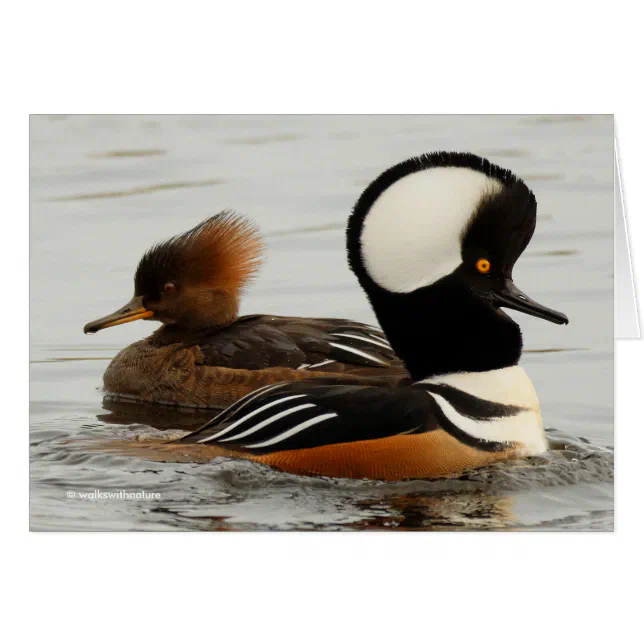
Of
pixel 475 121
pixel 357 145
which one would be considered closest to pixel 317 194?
pixel 357 145

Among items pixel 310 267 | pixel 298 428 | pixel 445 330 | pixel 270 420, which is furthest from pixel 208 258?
pixel 445 330

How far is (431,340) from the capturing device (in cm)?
618

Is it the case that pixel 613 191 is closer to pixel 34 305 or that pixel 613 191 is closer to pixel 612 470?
pixel 612 470

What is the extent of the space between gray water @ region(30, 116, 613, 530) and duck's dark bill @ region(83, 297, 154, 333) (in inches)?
14.7

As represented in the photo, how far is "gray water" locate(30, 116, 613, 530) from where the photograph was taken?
6.15 metres

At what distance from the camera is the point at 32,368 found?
6.45 m

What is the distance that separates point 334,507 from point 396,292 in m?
1.07

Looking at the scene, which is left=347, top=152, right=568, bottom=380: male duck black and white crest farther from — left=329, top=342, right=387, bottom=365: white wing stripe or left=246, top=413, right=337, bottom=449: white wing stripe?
left=329, top=342, right=387, bottom=365: white wing stripe

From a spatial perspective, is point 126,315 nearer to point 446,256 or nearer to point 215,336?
point 215,336

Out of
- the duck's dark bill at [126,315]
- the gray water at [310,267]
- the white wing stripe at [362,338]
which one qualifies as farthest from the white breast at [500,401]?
the duck's dark bill at [126,315]

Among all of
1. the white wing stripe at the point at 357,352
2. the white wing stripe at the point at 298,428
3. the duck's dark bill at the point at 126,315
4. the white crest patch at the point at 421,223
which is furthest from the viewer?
the white wing stripe at the point at 357,352

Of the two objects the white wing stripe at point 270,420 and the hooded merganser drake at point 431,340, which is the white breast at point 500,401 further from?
the white wing stripe at point 270,420

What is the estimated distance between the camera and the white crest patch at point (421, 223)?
595 centimetres

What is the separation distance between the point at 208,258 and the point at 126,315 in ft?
2.01
